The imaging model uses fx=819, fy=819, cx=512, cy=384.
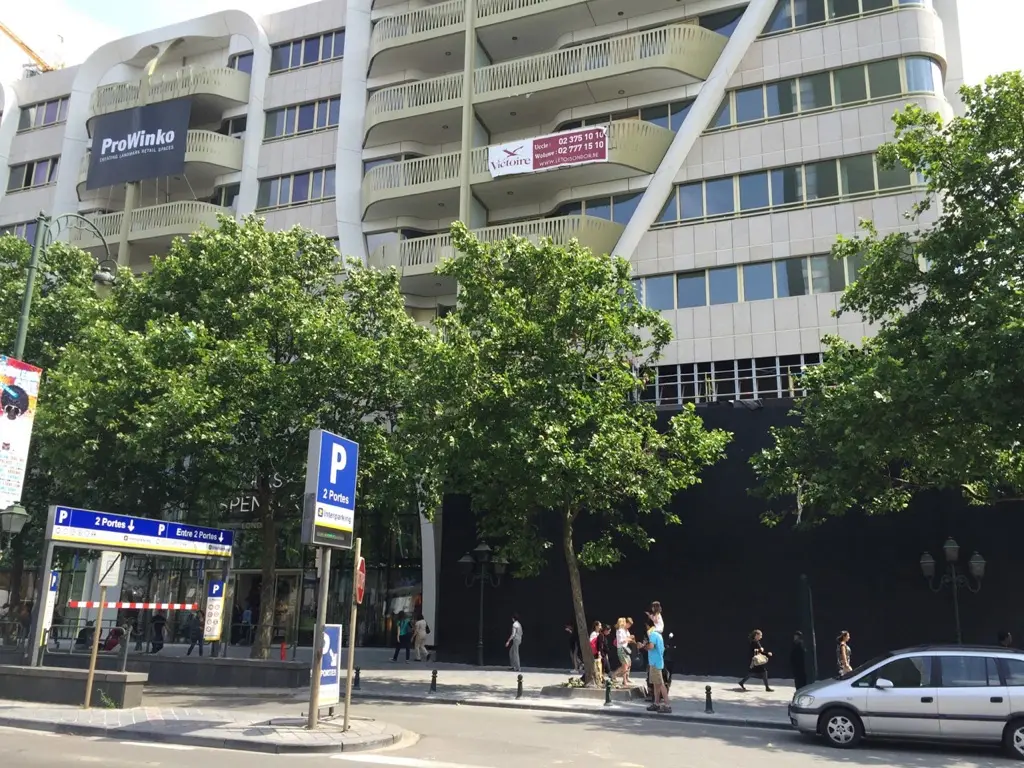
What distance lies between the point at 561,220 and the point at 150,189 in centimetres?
1830

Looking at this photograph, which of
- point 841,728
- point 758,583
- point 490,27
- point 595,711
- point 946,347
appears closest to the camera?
point 841,728

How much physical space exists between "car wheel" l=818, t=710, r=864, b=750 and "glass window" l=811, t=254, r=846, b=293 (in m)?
13.5

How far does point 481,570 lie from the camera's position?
2209cm

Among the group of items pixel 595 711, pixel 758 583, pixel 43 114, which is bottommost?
pixel 595 711

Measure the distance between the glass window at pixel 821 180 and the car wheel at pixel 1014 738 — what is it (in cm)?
1599

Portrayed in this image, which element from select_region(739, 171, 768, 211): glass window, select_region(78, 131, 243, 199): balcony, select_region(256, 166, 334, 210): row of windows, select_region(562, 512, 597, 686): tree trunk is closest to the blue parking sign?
select_region(562, 512, 597, 686): tree trunk

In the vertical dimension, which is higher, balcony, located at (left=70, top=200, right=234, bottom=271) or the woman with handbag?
balcony, located at (left=70, top=200, right=234, bottom=271)

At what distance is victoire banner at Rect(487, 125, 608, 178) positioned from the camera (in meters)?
25.0

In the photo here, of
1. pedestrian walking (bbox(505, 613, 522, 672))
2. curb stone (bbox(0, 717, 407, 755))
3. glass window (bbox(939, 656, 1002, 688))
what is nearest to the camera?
curb stone (bbox(0, 717, 407, 755))

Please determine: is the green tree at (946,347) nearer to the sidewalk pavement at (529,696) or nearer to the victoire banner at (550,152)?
the sidewalk pavement at (529,696)

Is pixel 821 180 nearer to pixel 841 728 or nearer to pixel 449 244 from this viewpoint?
pixel 449 244

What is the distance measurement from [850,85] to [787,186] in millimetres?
3521

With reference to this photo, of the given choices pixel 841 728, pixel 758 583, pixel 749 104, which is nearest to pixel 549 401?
pixel 758 583

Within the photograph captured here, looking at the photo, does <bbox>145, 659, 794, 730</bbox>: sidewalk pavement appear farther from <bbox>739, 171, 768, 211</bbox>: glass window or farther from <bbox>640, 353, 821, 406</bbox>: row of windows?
<bbox>739, 171, 768, 211</bbox>: glass window
